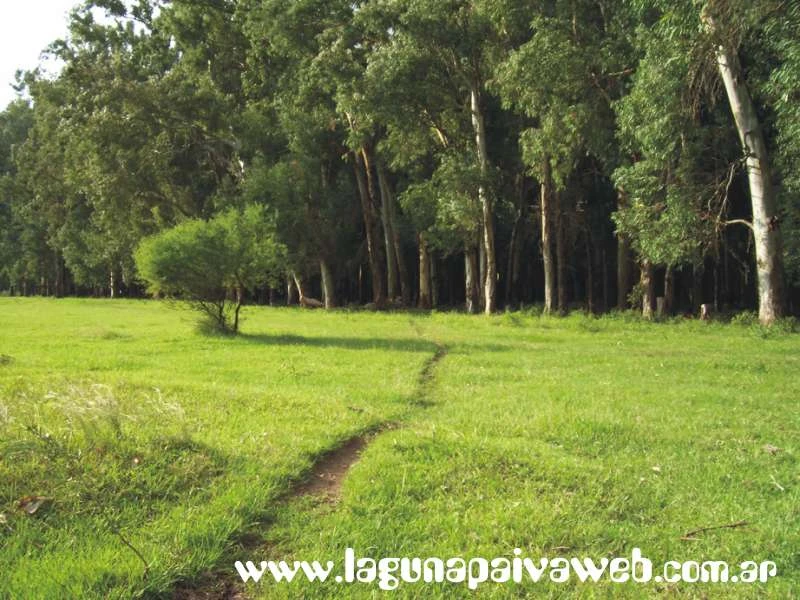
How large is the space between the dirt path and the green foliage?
10.2 metres

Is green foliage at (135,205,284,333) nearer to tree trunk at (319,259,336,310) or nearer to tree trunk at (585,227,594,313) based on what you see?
tree trunk at (319,259,336,310)

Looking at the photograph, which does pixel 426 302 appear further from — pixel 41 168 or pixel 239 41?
pixel 41 168

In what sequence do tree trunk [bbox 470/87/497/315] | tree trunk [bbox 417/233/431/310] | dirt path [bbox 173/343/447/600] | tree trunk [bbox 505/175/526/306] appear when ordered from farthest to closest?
tree trunk [bbox 417/233/431/310] → tree trunk [bbox 505/175/526/306] → tree trunk [bbox 470/87/497/315] → dirt path [bbox 173/343/447/600]

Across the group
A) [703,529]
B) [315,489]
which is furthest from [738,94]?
[315,489]

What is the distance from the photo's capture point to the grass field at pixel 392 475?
3.83 m

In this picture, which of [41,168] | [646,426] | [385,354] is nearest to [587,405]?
[646,426]

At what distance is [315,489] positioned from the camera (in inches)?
200

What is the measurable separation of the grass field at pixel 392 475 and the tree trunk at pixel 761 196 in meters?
8.00

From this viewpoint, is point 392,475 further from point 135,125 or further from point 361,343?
point 135,125

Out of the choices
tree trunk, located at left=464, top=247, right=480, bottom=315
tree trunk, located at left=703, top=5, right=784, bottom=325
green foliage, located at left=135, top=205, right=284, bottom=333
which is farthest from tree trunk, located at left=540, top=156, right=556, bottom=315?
green foliage, located at left=135, top=205, right=284, bottom=333

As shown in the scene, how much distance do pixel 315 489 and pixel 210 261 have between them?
1296cm

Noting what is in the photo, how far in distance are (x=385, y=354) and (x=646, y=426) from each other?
7201mm

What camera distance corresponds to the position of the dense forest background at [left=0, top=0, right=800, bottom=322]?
17141mm

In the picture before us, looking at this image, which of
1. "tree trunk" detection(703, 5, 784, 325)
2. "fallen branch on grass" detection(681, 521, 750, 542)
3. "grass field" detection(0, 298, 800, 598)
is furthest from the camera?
"tree trunk" detection(703, 5, 784, 325)
